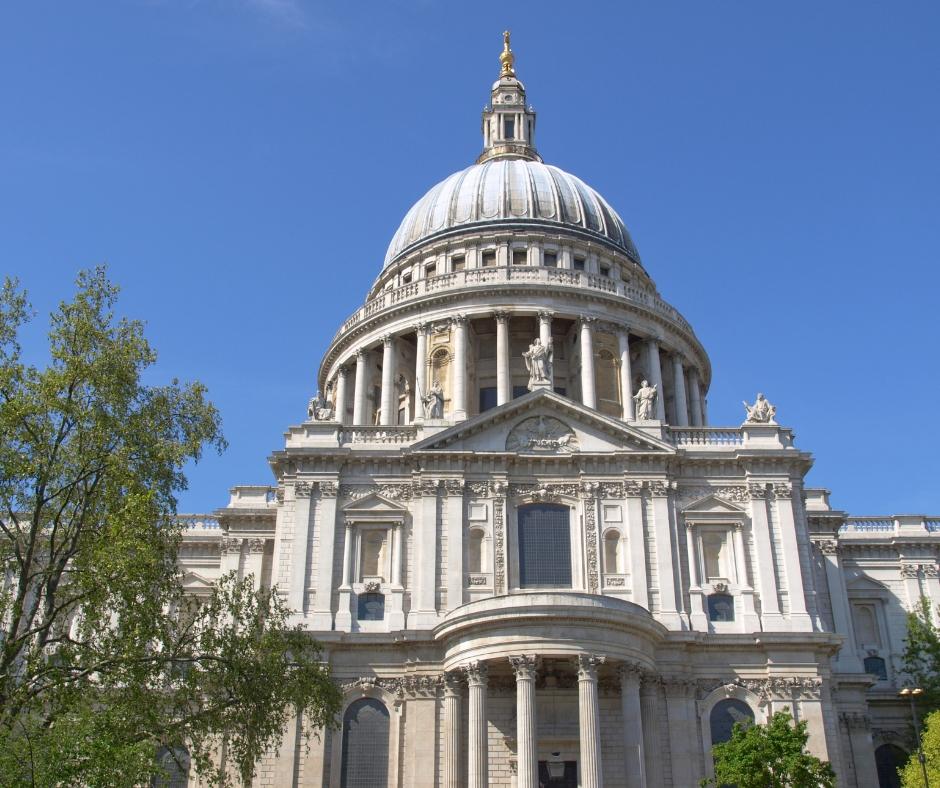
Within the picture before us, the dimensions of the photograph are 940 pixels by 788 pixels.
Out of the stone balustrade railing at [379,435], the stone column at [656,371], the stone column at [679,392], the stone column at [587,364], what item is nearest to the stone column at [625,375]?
the stone column at [656,371]

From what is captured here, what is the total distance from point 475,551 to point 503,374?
1620 cm

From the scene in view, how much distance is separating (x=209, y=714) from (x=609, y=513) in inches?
782

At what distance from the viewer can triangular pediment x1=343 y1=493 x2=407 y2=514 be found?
40.8 meters

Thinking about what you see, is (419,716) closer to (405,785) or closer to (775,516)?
(405,785)

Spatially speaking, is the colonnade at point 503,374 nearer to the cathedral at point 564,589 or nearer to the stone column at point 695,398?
the stone column at point 695,398

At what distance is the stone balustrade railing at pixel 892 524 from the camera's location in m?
53.7

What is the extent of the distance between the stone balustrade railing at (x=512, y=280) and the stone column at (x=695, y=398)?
396 centimetres

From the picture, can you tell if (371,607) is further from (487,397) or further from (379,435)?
(487,397)

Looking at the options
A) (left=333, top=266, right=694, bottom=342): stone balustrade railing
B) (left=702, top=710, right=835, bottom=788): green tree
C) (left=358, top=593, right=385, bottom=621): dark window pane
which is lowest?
(left=702, top=710, right=835, bottom=788): green tree

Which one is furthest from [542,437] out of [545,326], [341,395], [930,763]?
[341,395]

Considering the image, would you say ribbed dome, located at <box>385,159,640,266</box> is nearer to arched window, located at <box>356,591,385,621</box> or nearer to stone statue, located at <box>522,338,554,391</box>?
stone statue, located at <box>522,338,554,391</box>

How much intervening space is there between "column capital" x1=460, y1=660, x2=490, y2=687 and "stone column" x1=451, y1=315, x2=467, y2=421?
717 inches

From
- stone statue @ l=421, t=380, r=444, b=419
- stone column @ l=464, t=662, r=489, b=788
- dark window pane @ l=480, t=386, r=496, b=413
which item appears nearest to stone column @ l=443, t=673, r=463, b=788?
stone column @ l=464, t=662, r=489, b=788

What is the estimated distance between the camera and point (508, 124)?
241 ft
